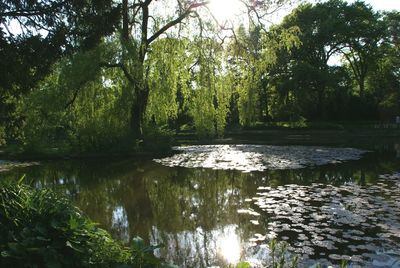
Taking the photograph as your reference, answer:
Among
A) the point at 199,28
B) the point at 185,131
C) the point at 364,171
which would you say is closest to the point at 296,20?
the point at 185,131

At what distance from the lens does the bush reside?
363 centimetres

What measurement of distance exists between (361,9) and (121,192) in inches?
1413

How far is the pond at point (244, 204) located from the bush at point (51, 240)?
177 cm

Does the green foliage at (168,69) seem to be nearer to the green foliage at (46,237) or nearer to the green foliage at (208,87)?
the green foliage at (208,87)

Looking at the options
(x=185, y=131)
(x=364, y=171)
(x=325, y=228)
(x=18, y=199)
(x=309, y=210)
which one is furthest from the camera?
(x=185, y=131)

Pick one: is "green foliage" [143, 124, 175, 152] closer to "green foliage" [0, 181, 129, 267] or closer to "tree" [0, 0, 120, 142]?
"tree" [0, 0, 120, 142]

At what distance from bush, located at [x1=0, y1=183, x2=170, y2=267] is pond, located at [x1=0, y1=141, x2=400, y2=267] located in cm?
177

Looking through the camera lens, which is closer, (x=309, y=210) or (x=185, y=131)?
(x=309, y=210)

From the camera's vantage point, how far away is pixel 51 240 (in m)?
3.90

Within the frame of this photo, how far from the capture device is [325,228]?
23.0 ft

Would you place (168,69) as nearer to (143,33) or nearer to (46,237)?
(143,33)

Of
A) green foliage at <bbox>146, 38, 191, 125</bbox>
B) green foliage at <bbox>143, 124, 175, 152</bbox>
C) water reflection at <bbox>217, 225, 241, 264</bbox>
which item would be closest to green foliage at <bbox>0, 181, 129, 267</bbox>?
water reflection at <bbox>217, 225, 241, 264</bbox>

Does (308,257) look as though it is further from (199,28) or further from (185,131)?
(185,131)

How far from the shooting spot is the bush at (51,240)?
3631mm
